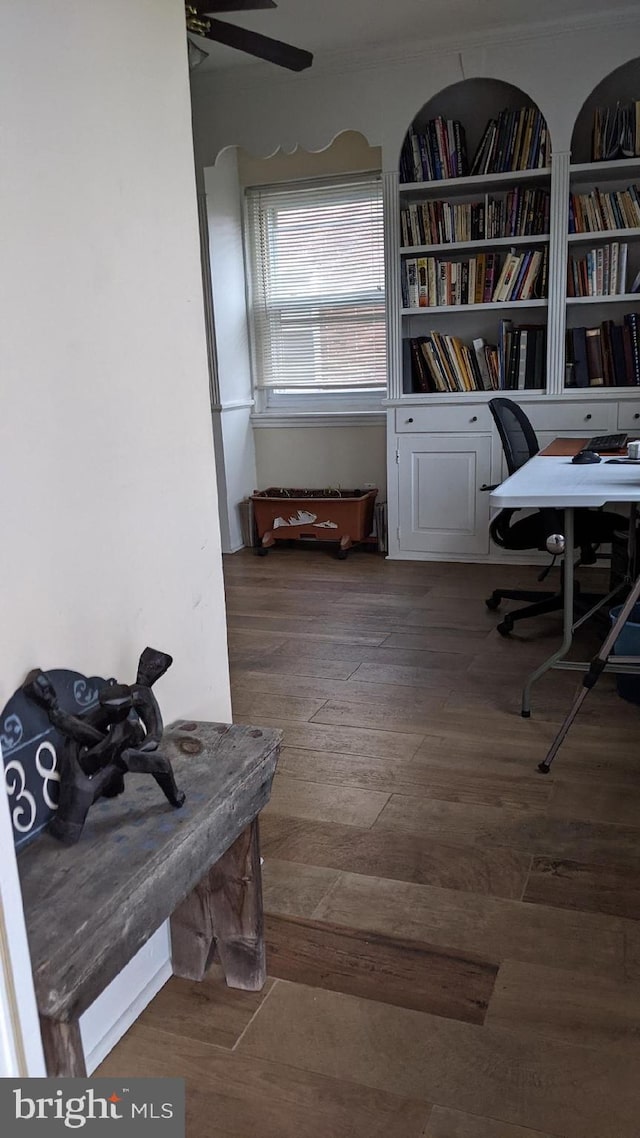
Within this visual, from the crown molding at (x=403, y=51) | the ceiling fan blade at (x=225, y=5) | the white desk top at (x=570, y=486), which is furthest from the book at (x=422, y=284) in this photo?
the ceiling fan blade at (x=225, y=5)

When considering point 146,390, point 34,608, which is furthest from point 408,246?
point 34,608

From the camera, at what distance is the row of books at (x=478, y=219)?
4391 millimetres

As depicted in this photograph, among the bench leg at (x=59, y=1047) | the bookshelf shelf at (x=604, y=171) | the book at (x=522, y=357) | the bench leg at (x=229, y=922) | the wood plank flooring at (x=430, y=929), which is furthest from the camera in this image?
the book at (x=522, y=357)

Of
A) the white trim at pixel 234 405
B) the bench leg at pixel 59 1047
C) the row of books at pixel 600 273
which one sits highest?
the row of books at pixel 600 273

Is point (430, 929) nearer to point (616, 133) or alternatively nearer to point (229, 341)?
point (616, 133)

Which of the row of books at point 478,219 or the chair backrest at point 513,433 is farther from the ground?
the row of books at point 478,219

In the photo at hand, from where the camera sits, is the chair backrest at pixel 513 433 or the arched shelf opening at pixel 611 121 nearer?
the chair backrest at pixel 513 433

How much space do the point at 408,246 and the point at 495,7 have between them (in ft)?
3.65

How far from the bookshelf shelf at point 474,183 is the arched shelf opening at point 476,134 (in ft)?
0.16

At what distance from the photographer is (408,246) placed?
15.1ft

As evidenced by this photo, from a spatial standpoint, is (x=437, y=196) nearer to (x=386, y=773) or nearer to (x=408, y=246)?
(x=408, y=246)

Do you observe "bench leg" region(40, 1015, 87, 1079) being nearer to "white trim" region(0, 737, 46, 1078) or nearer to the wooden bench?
the wooden bench

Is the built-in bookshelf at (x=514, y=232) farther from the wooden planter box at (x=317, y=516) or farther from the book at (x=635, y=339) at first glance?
the wooden planter box at (x=317, y=516)

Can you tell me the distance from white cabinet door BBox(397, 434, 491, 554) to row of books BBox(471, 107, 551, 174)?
1344 mm
